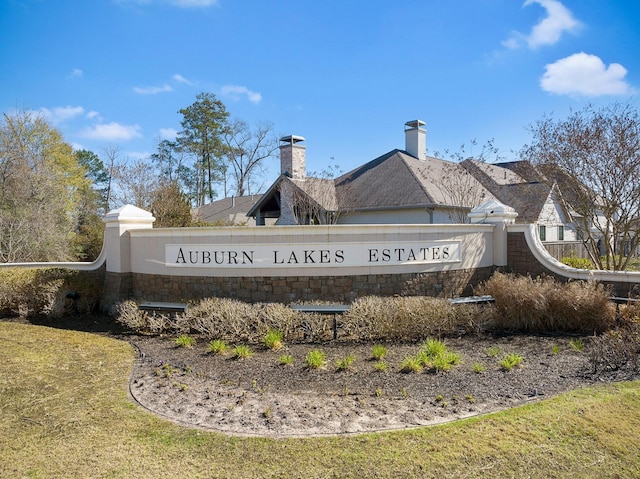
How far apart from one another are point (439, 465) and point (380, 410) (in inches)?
47.1

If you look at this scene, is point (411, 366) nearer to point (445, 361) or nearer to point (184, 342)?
point (445, 361)

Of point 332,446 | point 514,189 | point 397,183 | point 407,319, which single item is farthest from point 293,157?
point 332,446

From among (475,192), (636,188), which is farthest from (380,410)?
(475,192)

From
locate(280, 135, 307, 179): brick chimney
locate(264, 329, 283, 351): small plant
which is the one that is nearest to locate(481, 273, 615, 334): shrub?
locate(264, 329, 283, 351): small plant

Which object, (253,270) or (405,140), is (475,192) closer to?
(405,140)

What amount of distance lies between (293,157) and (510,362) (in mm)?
17290

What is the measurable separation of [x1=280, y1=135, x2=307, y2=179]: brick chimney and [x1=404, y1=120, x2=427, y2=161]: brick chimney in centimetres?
501

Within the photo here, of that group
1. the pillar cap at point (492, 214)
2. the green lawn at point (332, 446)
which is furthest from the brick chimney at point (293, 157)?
the green lawn at point (332, 446)

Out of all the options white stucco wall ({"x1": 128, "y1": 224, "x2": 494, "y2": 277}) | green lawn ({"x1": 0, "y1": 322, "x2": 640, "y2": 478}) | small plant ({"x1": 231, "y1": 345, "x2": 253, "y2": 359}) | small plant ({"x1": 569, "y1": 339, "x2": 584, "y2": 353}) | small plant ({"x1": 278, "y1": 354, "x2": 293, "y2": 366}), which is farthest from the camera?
white stucco wall ({"x1": 128, "y1": 224, "x2": 494, "y2": 277})

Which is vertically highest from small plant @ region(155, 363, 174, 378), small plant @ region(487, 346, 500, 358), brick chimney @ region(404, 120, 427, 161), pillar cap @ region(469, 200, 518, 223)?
brick chimney @ region(404, 120, 427, 161)

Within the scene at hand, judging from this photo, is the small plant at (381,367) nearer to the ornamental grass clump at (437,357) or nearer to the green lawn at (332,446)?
the ornamental grass clump at (437,357)

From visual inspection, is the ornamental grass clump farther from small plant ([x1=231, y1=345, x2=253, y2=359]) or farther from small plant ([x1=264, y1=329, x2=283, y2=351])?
small plant ([x1=231, y1=345, x2=253, y2=359])

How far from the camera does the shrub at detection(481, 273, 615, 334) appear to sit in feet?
26.6

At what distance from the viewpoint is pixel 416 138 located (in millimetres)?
23328
